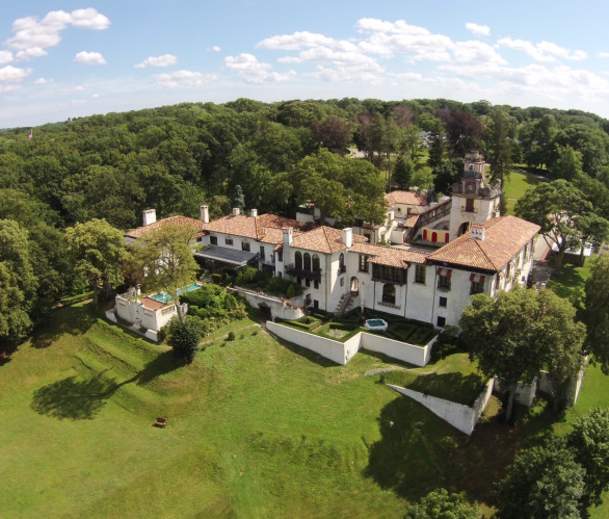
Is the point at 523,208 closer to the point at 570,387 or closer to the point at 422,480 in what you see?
the point at 570,387

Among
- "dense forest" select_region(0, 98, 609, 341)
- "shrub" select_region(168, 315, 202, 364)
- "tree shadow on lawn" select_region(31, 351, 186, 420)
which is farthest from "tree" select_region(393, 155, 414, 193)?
"tree shadow on lawn" select_region(31, 351, 186, 420)

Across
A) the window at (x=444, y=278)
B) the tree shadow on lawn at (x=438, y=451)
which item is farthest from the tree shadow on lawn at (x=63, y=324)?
the window at (x=444, y=278)

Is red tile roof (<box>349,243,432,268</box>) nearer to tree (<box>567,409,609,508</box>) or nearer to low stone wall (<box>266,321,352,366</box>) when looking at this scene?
low stone wall (<box>266,321,352,366</box>)

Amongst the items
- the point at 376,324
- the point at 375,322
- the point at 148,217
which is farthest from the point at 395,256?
the point at 148,217

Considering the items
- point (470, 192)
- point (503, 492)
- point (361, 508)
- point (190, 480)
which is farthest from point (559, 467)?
point (470, 192)

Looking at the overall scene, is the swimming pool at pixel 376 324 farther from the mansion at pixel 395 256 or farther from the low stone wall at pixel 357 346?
the mansion at pixel 395 256

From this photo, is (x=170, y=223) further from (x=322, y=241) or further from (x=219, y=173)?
(x=219, y=173)
